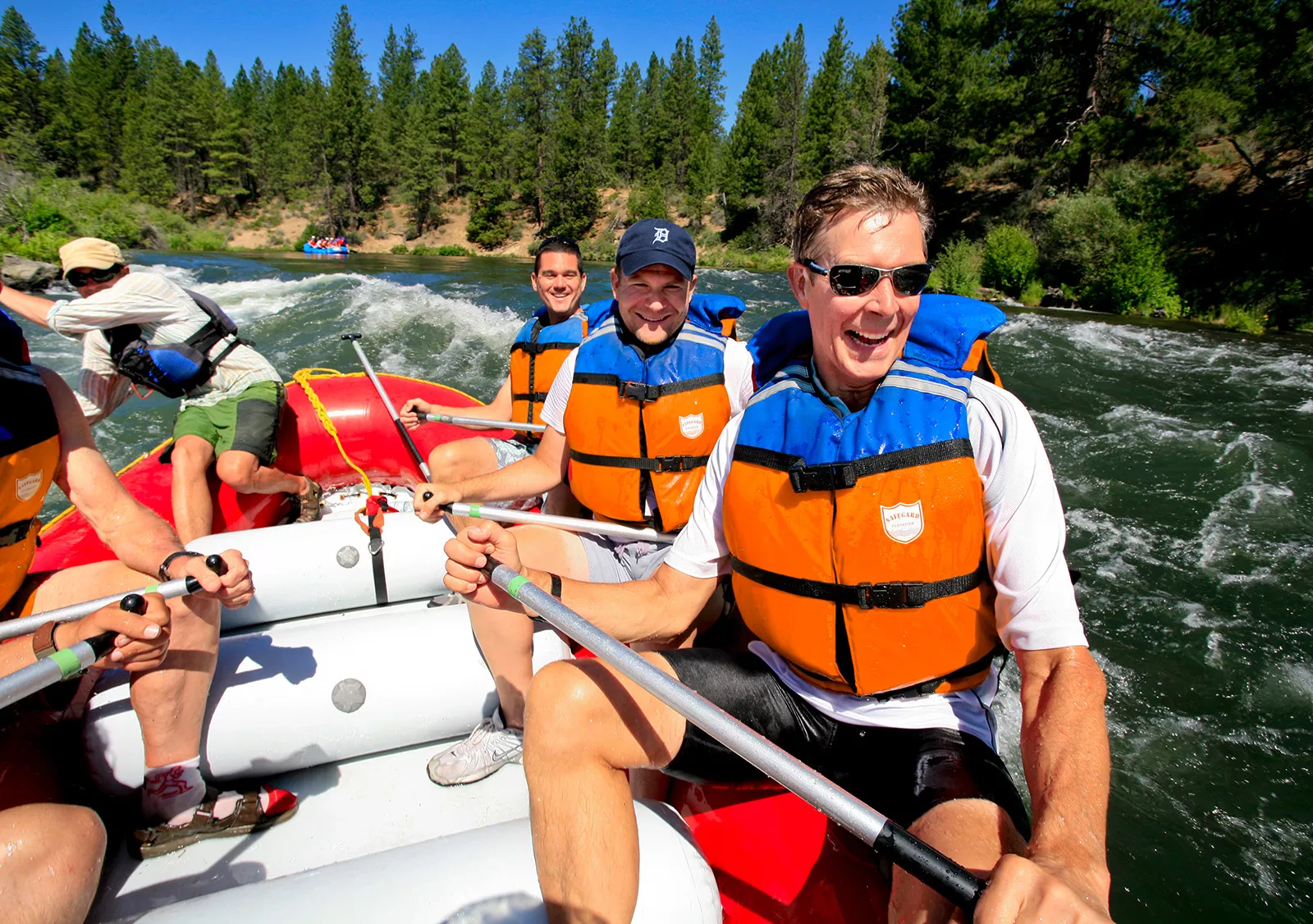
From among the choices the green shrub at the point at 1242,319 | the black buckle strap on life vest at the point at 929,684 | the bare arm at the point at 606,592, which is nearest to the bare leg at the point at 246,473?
the bare arm at the point at 606,592

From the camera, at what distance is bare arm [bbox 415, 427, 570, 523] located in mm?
2090

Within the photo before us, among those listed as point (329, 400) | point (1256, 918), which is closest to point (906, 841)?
point (1256, 918)

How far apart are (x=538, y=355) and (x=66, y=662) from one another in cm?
247

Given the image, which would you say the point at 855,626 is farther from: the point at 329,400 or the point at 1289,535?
the point at 1289,535

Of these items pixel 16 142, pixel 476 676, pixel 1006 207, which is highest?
pixel 16 142

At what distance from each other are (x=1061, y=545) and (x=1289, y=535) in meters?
4.69

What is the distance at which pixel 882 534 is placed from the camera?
54.3 inches

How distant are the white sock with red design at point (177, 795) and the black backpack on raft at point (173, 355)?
1.94 meters

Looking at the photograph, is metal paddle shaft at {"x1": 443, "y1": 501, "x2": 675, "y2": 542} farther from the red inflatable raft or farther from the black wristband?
the red inflatable raft

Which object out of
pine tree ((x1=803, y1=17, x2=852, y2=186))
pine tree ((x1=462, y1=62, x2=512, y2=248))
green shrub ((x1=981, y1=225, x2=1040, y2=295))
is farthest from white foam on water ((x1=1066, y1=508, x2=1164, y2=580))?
pine tree ((x1=462, y1=62, x2=512, y2=248))

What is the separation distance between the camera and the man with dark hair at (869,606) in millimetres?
1174

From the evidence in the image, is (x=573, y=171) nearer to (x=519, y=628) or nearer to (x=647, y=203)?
(x=647, y=203)

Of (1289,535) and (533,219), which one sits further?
(533,219)

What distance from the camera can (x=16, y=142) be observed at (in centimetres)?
3328
